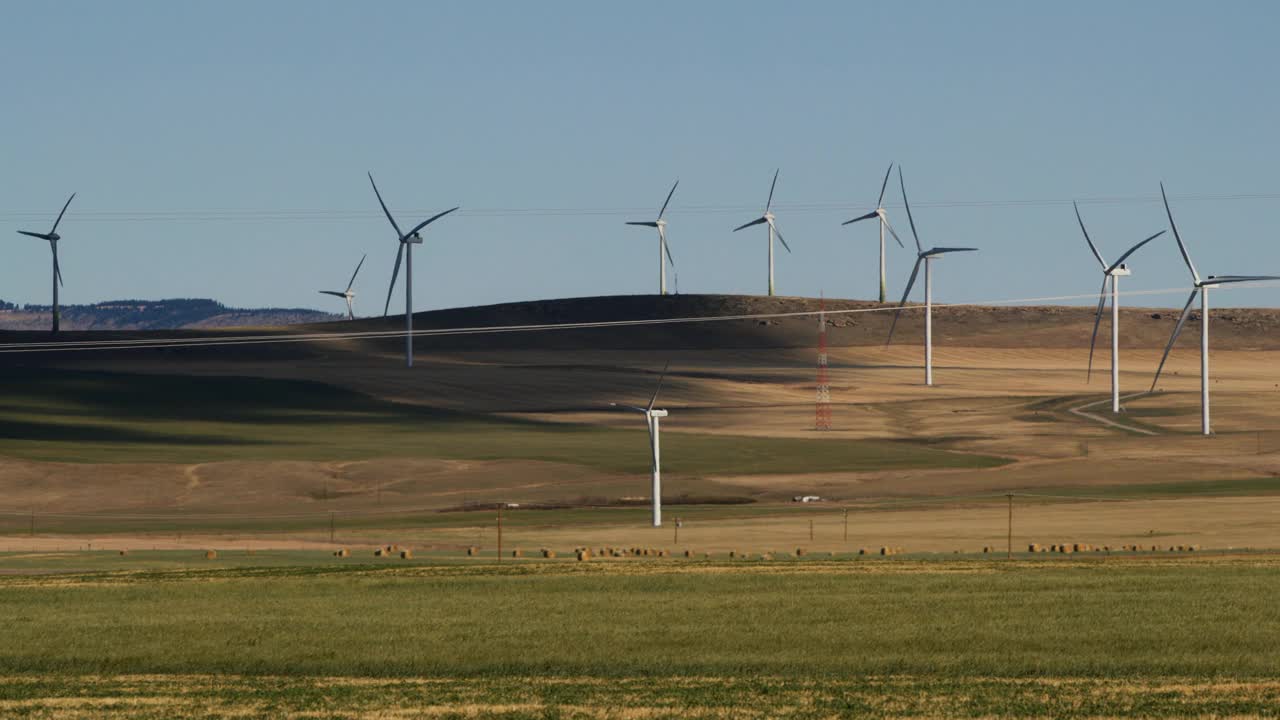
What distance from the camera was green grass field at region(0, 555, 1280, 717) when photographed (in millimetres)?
31797

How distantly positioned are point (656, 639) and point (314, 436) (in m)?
83.1

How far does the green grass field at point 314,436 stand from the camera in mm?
109875

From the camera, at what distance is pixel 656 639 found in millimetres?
41312

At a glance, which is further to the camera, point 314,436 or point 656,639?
point 314,436

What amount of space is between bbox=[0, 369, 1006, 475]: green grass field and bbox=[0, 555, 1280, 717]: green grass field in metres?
51.8

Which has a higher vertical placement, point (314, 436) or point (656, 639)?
point (314, 436)

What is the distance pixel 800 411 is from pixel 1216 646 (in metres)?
102

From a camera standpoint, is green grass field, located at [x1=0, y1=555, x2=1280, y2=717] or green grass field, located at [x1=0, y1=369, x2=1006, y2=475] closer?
green grass field, located at [x1=0, y1=555, x2=1280, y2=717]

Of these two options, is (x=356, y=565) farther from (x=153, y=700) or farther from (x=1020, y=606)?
(x=153, y=700)

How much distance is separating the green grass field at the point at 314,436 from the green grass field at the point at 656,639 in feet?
170

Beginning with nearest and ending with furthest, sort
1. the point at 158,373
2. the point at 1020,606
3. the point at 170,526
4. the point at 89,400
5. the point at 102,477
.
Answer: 1. the point at 1020,606
2. the point at 170,526
3. the point at 102,477
4. the point at 89,400
5. the point at 158,373

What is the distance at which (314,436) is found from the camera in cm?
12144

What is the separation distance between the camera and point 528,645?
40656 mm

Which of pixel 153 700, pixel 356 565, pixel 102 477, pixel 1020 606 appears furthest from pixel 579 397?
pixel 153 700
